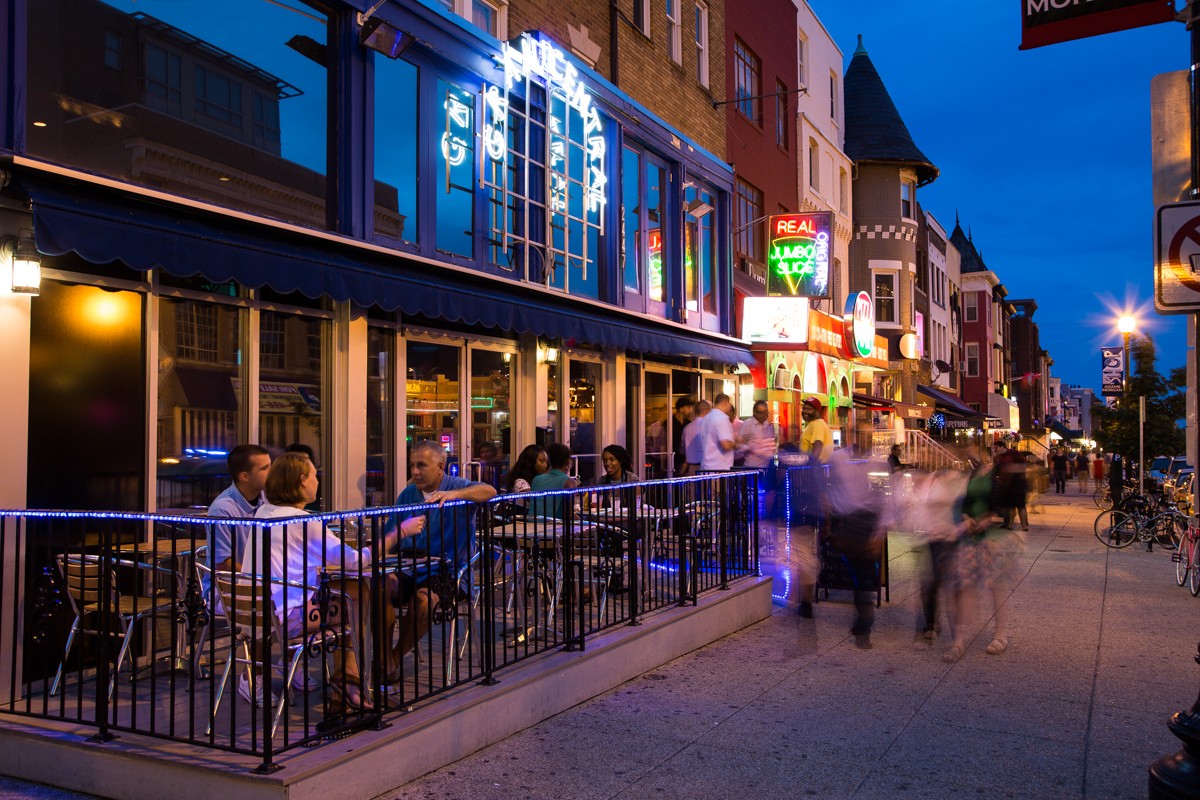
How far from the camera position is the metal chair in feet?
16.3

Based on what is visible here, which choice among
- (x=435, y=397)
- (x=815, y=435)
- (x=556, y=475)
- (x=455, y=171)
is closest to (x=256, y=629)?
(x=556, y=475)

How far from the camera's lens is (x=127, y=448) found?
276 inches

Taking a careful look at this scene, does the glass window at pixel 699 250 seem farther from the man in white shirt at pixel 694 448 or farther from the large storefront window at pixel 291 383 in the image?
the large storefront window at pixel 291 383

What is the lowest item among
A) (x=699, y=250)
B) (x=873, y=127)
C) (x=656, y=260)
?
(x=656, y=260)

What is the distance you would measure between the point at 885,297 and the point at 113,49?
29.3 metres

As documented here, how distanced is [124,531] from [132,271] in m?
1.88

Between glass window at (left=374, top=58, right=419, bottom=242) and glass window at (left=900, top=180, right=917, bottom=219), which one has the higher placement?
glass window at (left=900, top=180, right=917, bottom=219)

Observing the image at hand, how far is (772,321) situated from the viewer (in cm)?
1805

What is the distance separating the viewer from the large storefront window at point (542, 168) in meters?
11.6

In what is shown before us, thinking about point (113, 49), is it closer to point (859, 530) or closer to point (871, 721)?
point (859, 530)

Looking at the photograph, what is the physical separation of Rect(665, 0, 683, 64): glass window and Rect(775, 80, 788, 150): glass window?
6.15 meters

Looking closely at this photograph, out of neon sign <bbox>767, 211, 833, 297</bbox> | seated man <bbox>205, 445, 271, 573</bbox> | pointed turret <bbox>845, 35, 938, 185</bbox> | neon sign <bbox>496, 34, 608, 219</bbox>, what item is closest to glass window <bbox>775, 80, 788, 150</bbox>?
neon sign <bbox>767, 211, 833, 297</bbox>

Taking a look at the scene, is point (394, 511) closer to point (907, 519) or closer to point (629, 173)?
point (629, 173)

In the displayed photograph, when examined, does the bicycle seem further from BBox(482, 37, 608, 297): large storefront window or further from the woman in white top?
the woman in white top
